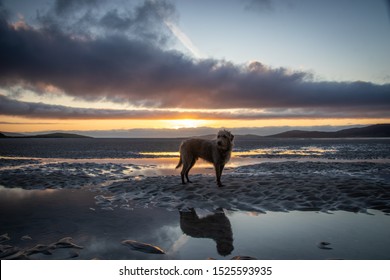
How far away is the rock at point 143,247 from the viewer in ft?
15.8

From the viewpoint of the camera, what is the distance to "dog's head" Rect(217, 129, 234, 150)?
400 inches

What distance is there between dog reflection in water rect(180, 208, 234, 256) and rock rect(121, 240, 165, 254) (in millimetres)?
1047

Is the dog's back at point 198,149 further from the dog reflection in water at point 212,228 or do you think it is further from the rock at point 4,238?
the rock at point 4,238

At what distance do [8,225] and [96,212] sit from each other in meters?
2.08

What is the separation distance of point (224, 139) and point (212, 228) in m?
4.62

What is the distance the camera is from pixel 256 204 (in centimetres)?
834

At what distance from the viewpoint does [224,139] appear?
33.4ft

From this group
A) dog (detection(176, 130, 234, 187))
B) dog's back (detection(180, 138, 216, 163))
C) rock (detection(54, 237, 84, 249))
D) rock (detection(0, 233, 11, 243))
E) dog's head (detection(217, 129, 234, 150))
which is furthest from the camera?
dog's back (detection(180, 138, 216, 163))

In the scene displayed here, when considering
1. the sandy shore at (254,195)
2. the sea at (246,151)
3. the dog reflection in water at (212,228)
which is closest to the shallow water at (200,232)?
the dog reflection in water at (212,228)

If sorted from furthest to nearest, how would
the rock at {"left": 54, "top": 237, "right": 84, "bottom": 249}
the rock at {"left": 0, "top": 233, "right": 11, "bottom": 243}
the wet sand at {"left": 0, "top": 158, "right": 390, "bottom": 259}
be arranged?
the rock at {"left": 0, "top": 233, "right": 11, "bottom": 243} < the rock at {"left": 54, "top": 237, "right": 84, "bottom": 249} < the wet sand at {"left": 0, "top": 158, "right": 390, "bottom": 259}

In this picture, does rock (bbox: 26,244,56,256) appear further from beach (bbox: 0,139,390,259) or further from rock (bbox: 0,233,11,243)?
rock (bbox: 0,233,11,243)

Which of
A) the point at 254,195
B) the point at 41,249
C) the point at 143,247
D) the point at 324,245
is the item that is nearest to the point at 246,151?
the point at 254,195

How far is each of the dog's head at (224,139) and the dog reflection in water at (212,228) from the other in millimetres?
3026

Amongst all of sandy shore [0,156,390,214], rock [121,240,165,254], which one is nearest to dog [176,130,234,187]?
sandy shore [0,156,390,214]
